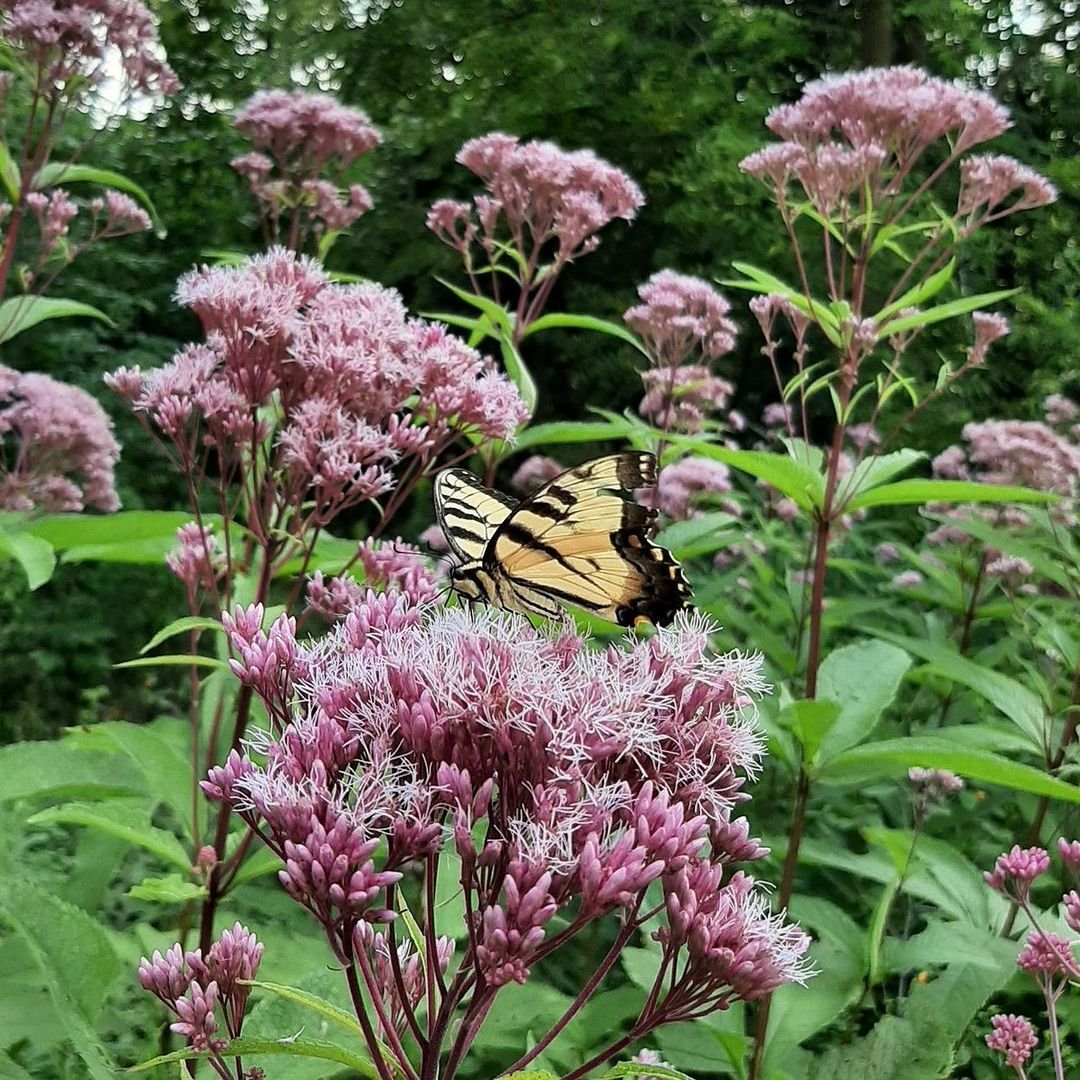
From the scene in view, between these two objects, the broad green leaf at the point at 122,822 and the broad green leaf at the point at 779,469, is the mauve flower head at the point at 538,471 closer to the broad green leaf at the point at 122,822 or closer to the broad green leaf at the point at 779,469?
the broad green leaf at the point at 779,469

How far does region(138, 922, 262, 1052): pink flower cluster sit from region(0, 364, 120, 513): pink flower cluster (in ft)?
9.61

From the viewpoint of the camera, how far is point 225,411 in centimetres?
191

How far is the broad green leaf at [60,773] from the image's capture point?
73.8 inches

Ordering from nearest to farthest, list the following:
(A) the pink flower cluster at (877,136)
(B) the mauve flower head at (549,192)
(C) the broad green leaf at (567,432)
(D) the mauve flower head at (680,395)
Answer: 1. (C) the broad green leaf at (567,432)
2. (A) the pink flower cluster at (877,136)
3. (B) the mauve flower head at (549,192)
4. (D) the mauve flower head at (680,395)

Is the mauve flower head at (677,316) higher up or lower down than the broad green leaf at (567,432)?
higher up

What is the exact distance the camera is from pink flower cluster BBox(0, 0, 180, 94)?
2592 mm

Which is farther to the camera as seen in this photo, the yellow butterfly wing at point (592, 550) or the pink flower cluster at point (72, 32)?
the pink flower cluster at point (72, 32)

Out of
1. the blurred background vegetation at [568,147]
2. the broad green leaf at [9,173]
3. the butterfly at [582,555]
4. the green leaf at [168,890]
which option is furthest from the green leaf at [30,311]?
the blurred background vegetation at [568,147]

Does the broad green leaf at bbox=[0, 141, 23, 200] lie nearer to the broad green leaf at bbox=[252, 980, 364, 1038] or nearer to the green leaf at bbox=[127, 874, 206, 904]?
the green leaf at bbox=[127, 874, 206, 904]

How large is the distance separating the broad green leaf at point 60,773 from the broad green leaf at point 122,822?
0.20m

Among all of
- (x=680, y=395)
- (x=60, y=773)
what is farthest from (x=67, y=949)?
(x=680, y=395)

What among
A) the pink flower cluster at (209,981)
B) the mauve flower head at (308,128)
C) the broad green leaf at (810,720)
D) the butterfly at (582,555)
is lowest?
the broad green leaf at (810,720)

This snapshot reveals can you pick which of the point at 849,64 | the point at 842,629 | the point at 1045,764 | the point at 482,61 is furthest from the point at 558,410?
the point at 1045,764

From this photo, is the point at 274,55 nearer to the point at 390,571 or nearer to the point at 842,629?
the point at 842,629
